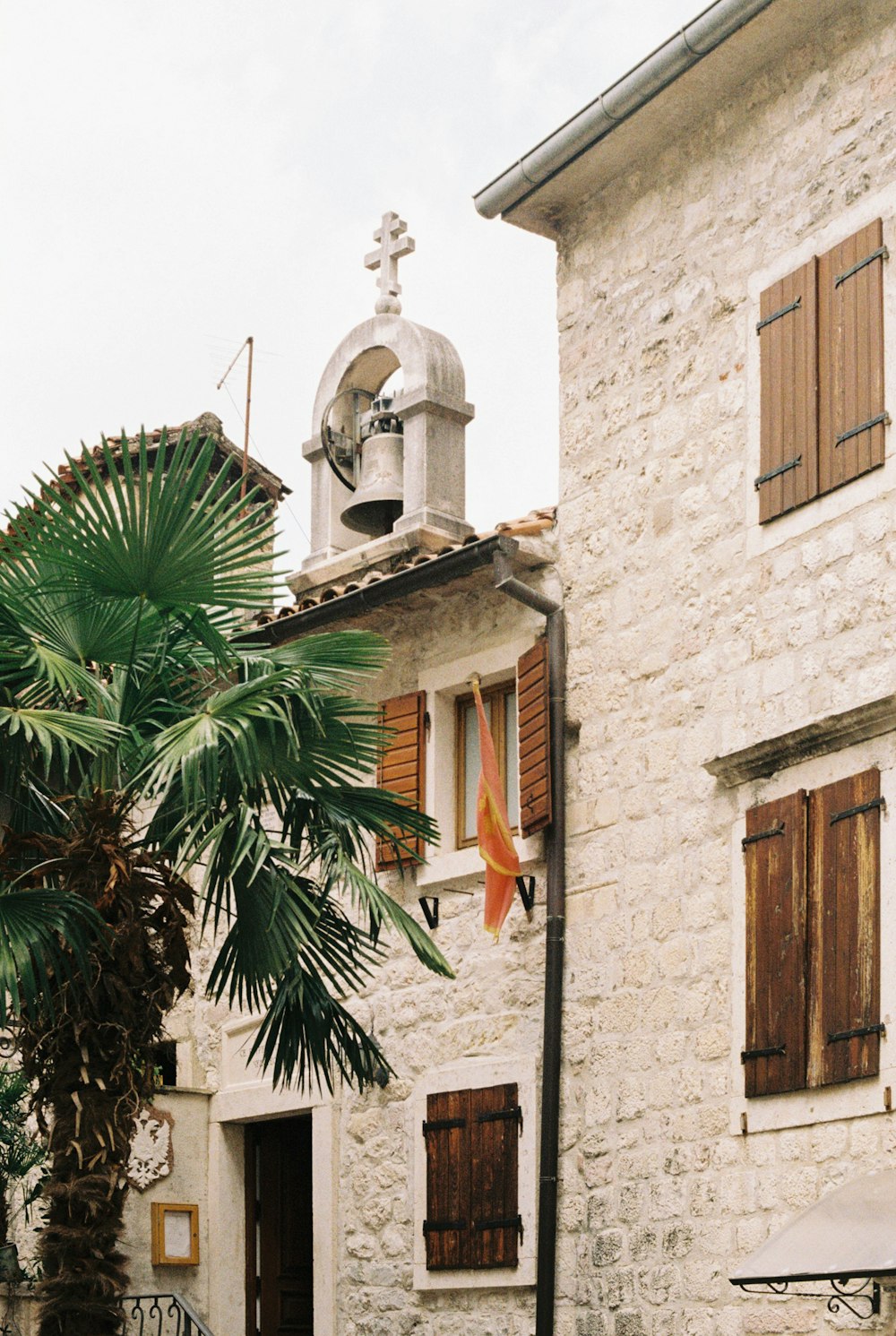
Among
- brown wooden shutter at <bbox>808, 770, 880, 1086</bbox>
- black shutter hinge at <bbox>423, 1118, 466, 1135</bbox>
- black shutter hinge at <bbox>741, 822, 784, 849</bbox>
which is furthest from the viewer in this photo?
black shutter hinge at <bbox>423, 1118, 466, 1135</bbox>

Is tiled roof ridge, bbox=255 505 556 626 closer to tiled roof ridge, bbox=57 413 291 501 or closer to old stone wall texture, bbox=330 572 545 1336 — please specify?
old stone wall texture, bbox=330 572 545 1336

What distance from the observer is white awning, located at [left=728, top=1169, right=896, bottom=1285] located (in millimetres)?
7547

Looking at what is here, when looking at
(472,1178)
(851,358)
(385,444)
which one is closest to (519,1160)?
(472,1178)

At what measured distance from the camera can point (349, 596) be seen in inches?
469

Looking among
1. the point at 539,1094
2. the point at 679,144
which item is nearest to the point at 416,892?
the point at 539,1094

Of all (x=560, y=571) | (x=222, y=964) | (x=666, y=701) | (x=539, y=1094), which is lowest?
(x=539, y=1094)

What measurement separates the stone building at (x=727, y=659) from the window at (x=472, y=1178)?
1.44 feet

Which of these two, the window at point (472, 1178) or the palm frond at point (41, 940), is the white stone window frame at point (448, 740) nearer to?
the window at point (472, 1178)

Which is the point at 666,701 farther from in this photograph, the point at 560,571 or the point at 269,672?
the point at 269,672

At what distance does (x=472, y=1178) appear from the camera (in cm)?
1080

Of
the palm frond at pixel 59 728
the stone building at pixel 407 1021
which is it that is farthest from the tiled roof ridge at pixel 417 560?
the palm frond at pixel 59 728

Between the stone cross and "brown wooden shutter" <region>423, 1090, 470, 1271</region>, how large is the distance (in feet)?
17.2

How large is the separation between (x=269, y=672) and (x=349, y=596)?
241 cm

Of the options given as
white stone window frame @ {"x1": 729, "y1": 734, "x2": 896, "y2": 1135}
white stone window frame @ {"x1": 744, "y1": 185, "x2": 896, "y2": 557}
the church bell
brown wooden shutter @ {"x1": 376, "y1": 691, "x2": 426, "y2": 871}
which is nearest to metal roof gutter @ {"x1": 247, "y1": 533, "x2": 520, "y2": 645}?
brown wooden shutter @ {"x1": 376, "y1": 691, "x2": 426, "y2": 871}
